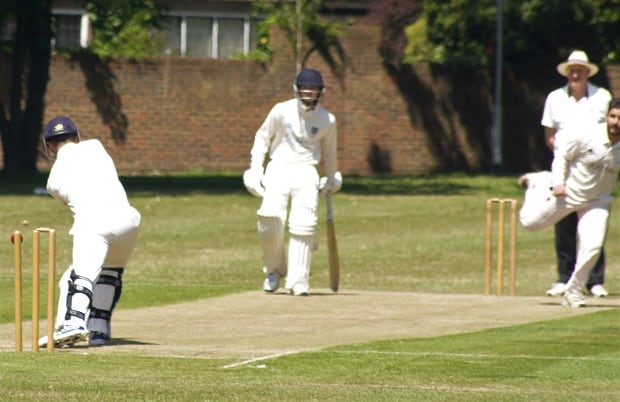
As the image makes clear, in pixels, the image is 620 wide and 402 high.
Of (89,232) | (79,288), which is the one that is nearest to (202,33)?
(89,232)

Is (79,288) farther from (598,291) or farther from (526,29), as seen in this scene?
(526,29)

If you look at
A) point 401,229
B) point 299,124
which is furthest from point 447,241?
point 299,124

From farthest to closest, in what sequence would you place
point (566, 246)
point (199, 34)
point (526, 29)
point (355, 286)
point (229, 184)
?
point (199, 34) → point (526, 29) → point (229, 184) → point (355, 286) → point (566, 246)

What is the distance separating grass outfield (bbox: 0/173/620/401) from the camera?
8.02 m

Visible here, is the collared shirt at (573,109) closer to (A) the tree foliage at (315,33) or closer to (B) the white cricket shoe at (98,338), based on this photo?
(B) the white cricket shoe at (98,338)

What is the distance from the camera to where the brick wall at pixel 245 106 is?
109 feet

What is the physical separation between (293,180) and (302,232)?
1.59 ft

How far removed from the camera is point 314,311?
1253 centimetres

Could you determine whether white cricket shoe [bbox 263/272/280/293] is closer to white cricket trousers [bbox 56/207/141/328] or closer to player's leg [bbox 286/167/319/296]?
player's leg [bbox 286/167/319/296]

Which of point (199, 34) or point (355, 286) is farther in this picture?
point (199, 34)

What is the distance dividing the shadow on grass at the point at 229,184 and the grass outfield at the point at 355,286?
4 centimetres

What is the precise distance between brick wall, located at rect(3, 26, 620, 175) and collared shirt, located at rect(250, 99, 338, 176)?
18923 mm

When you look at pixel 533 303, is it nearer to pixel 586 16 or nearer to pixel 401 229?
pixel 401 229

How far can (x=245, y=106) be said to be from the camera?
33.7m
